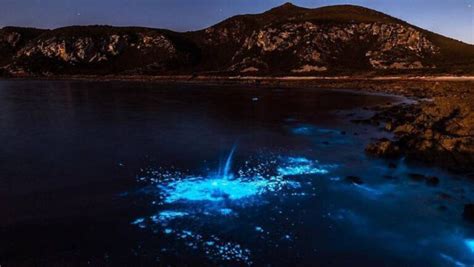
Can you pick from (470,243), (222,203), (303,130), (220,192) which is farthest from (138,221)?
(303,130)

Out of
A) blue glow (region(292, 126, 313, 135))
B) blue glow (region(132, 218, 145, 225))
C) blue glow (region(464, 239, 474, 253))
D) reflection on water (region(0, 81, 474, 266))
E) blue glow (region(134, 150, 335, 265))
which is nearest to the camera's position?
reflection on water (region(0, 81, 474, 266))

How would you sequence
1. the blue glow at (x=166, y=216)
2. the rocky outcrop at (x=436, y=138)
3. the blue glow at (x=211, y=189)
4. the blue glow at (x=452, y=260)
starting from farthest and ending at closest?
the rocky outcrop at (x=436, y=138) < the blue glow at (x=211, y=189) < the blue glow at (x=166, y=216) < the blue glow at (x=452, y=260)

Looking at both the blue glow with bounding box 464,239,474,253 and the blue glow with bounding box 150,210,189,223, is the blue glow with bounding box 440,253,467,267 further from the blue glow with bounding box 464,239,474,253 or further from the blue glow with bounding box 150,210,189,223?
the blue glow with bounding box 150,210,189,223

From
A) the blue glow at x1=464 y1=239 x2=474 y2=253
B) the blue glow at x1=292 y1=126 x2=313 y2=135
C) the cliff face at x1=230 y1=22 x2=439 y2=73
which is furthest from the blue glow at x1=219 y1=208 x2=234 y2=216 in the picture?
the cliff face at x1=230 y1=22 x2=439 y2=73

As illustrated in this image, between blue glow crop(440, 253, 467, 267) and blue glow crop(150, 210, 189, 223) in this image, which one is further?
blue glow crop(150, 210, 189, 223)

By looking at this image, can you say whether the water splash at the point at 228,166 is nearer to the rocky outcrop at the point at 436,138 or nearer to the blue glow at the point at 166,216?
the blue glow at the point at 166,216

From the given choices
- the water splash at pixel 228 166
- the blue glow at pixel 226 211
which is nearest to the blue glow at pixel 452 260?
the blue glow at pixel 226 211

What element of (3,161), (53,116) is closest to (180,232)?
(3,161)

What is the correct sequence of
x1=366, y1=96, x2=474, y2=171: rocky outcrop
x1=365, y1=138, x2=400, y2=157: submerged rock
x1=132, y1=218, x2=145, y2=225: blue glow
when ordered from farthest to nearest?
1. x1=365, y1=138, x2=400, y2=157: submerged rock
2. x1=366, y1=96, x2=474, y2=171: rocky outcrop
3. x1=132, y1=218, x2=145, y2=225: blue glow

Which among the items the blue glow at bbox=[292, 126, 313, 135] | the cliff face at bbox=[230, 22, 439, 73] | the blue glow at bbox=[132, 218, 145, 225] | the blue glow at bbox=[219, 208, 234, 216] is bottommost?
the blue glow at bbox=[292, 126, 313, 135]
